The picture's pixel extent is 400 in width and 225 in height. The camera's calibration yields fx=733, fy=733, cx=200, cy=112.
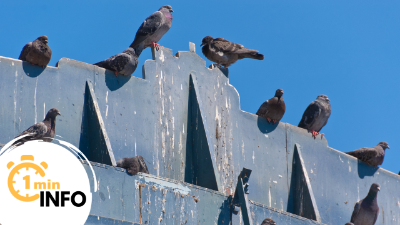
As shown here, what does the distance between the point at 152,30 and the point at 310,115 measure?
4311mm

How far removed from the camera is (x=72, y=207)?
35.9 feet

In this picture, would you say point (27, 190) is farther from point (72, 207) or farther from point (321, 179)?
point (321, 179)

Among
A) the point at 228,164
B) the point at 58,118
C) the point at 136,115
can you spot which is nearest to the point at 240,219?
the point at 228,164

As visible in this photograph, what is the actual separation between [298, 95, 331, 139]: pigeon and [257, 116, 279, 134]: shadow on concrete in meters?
1.33

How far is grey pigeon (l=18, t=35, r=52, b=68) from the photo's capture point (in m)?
12.8

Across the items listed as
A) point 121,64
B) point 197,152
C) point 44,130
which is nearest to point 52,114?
point 44,130

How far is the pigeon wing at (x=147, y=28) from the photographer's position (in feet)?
51.2

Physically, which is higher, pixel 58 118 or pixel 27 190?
pixel 58 118

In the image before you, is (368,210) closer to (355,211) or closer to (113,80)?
(355,211)

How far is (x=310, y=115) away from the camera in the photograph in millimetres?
17156

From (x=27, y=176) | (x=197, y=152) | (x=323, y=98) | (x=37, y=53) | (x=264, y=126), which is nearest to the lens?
(x=27, y=176)

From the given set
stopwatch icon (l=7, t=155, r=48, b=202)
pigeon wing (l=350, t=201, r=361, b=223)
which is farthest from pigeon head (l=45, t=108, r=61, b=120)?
pigeon wing (l=350, t=201, r=361, b=223)

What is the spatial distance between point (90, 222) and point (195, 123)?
14.5 ft

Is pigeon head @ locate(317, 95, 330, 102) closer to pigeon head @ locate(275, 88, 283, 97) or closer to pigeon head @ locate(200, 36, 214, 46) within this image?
pigeon head @ locate(275, 88, 283, 97)
